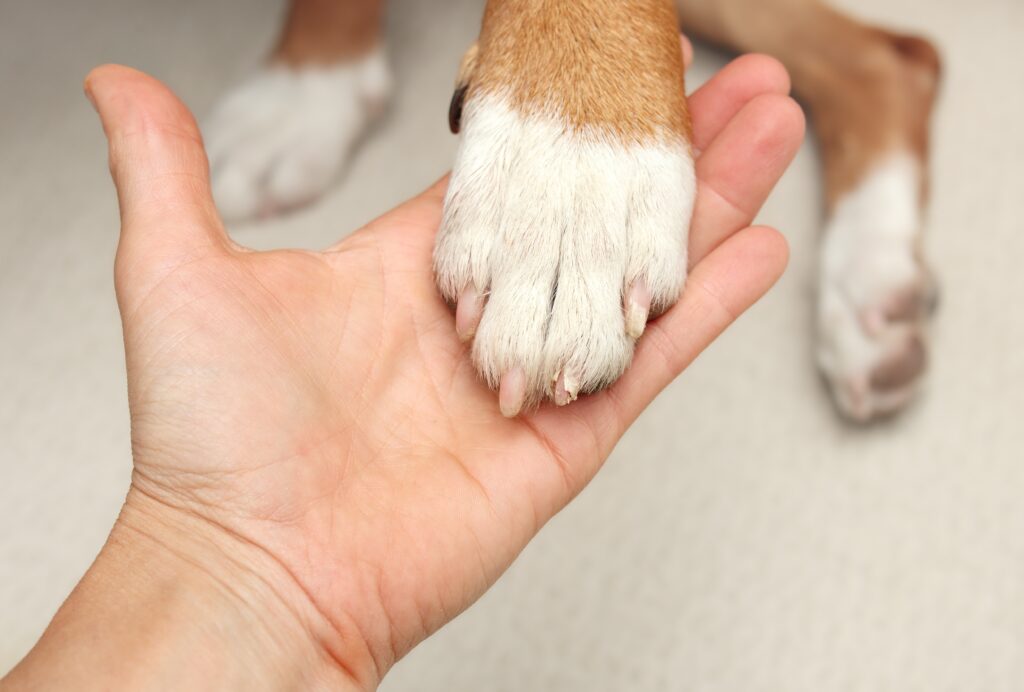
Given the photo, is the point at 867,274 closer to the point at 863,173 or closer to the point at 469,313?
the point at 863,173

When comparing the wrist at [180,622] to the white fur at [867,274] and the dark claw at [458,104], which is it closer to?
the dark claw at [458,104]

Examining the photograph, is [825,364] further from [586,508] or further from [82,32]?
[82,32]

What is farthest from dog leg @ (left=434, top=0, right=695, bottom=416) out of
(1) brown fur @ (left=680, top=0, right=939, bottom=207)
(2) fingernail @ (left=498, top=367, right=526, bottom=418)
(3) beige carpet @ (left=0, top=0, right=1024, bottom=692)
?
(1) brown fur @ (left=680, top=0, right=939, bottom=207)

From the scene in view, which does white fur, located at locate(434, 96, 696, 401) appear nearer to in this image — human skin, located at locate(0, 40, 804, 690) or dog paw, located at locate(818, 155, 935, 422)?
human skin, located at locate(0, 40, 804, 690)

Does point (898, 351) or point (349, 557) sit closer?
point (349, 557)

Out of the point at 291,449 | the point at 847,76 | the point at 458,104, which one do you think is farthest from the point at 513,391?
the point at 847,76

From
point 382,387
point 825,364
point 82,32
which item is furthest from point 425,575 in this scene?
point 82,32
